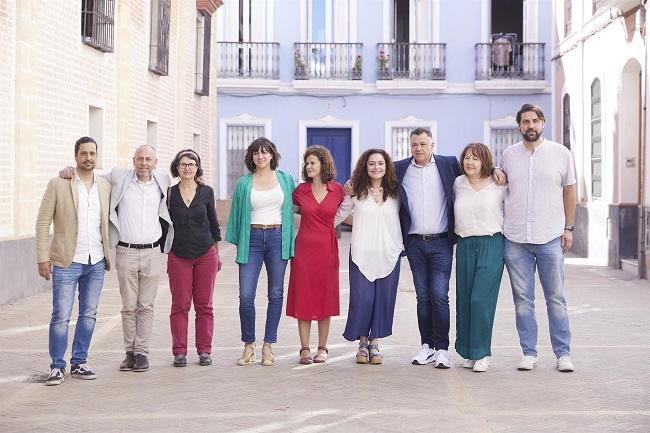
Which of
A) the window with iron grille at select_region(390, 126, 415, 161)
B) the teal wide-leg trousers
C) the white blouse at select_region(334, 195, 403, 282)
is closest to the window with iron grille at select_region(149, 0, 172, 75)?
the window with iron grille at select_region(390, 126, 415, 161)

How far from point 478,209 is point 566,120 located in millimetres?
16051

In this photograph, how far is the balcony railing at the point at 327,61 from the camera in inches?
1193

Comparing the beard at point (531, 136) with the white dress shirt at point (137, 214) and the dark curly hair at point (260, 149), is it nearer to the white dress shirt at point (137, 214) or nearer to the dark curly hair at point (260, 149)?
the dark curly hair at point (260, 149)

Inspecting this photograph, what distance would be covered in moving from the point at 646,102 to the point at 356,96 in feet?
46.5

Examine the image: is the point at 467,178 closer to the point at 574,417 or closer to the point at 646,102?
the point at 574,417

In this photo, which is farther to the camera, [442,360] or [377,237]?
[377,237]

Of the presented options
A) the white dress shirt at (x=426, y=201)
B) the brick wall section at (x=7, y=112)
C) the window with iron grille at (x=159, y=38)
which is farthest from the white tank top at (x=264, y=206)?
the window with iron grille at (x=159, y=38)

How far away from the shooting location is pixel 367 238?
29.3 feet

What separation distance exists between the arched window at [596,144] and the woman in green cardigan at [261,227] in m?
12.8

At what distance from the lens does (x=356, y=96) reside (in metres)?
30.7

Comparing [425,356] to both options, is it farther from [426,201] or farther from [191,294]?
[191,294]

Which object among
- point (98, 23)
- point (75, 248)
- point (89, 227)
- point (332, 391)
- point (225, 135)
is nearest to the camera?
point (332, 391)

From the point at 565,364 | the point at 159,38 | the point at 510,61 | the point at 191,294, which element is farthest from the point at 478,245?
the point at 510,61

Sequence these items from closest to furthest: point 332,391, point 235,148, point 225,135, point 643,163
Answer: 1. point 332,391
2. point 643,163
3. point 225,135
4. point 235,148
